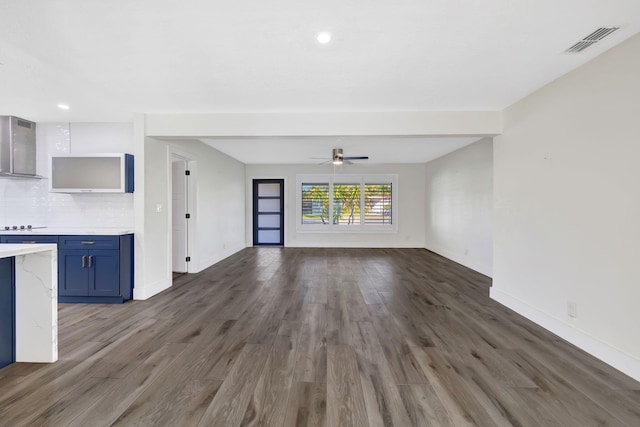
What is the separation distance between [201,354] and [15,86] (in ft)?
11.3

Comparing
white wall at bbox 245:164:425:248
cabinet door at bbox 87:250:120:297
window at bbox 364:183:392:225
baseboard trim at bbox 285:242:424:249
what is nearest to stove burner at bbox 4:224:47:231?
cabinet door at bbox 87:250:120:297

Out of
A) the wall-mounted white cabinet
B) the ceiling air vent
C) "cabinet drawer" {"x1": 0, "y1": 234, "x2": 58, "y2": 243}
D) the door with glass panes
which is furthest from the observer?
the door with glass panes

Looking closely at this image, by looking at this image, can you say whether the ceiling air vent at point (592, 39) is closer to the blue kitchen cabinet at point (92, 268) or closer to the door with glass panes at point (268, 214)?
the blue kitchen cabinet at point (92, 268)

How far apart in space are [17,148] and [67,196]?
844 millimetres

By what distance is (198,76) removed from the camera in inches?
108

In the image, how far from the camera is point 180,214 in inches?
209

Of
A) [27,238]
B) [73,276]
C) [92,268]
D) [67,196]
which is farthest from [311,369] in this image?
[67,196]

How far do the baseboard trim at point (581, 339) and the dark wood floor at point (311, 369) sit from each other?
9 centimetres

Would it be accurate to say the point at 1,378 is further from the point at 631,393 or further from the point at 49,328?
the point at 631,393

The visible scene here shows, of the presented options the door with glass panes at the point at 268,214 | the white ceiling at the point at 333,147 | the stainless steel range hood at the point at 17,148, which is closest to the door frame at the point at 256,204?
the door with glass panes at the point at 268,214

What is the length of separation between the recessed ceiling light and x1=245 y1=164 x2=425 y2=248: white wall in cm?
624

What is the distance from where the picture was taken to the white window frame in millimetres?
8445

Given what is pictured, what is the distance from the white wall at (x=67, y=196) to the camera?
415 cm

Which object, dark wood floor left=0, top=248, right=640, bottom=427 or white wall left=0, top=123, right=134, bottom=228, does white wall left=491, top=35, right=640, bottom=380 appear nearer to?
dark wood floor left=0, top=248, right=640, bottom=427
